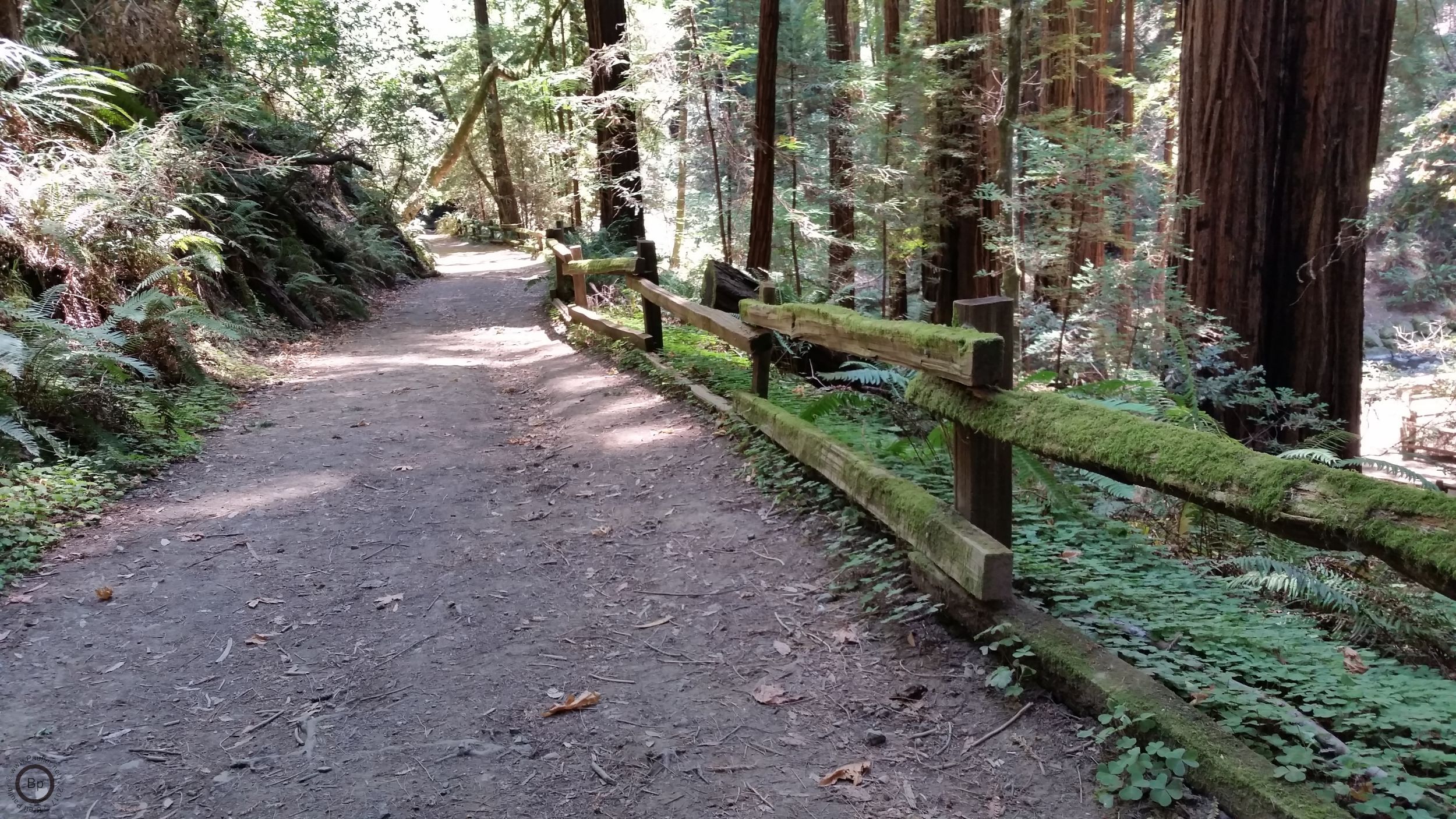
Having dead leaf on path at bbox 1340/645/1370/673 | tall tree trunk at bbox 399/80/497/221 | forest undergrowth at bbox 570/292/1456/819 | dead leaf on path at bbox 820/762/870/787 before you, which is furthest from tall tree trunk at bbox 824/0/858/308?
tall tree trunk at bbox 399/80/497/221

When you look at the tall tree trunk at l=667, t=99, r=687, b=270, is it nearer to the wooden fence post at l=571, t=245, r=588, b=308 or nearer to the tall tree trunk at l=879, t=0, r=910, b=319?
the wooden fence post at l=571, t=245, r=588, b=308

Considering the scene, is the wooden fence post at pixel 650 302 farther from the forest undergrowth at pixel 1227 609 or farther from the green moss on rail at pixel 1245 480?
the green moss on rail at pixel 1245 480

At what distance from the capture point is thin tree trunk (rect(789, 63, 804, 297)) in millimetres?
13555

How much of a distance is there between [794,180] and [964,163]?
2735 mm

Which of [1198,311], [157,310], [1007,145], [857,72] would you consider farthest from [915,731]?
[857,72]

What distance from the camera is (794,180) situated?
1429cm

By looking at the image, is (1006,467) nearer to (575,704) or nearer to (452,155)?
(575,704)

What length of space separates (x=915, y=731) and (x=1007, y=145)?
1010 centimetres

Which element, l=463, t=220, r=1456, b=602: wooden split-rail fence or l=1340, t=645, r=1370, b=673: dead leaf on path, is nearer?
l=463, t=220, r=1456, b=602: wooden split-rail fence

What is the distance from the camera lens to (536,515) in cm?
572

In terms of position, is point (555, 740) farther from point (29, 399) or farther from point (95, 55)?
point (95, 55)

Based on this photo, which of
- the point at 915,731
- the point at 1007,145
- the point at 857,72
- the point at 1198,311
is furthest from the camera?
the point at 857,72

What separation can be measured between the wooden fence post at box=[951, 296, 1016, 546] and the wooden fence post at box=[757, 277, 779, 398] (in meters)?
2.96

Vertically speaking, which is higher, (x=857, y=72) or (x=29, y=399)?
(x=857, y=72)
